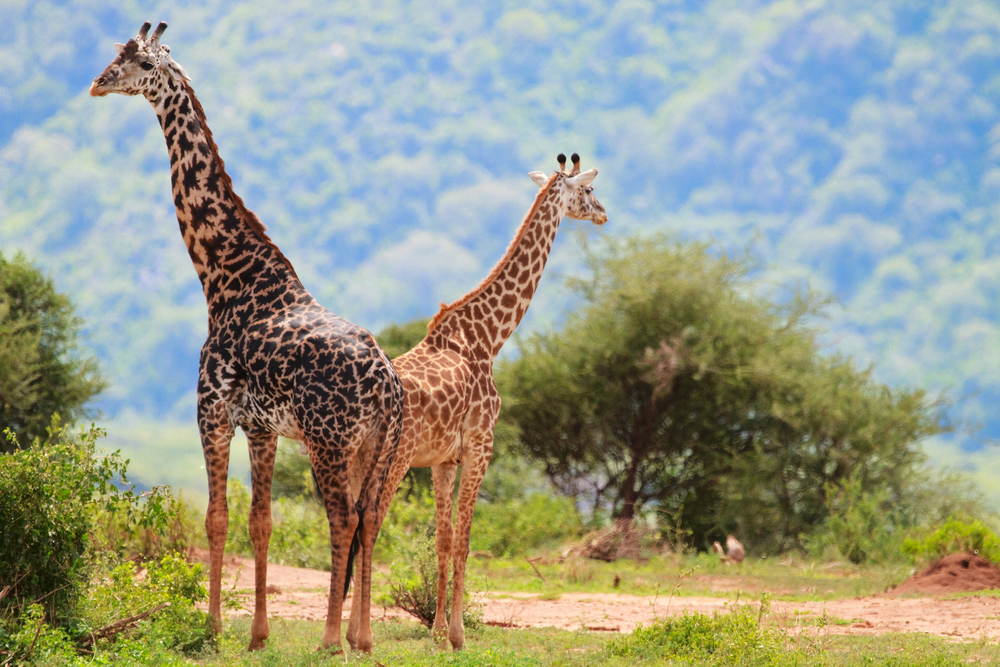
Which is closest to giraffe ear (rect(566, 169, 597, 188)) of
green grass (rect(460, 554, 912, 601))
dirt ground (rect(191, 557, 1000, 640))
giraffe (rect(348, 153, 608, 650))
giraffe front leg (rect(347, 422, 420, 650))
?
giraffe (rect(348, 153, 608, 650))

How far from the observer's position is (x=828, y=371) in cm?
1997

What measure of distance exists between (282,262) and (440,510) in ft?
7.77

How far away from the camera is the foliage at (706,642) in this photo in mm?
6568

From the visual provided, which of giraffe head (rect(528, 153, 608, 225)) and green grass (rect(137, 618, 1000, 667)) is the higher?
giraffe head (rect(528, 153, 608, 225))

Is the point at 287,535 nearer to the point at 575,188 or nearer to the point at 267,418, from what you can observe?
the point at 575,188

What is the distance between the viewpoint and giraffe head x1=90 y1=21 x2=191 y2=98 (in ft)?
22.2

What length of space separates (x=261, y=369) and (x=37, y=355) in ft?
45.6

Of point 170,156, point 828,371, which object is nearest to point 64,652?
point 170,156

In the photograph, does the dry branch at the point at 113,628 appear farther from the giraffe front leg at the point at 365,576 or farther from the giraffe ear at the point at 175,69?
the giraffe ear at the point at 175,69

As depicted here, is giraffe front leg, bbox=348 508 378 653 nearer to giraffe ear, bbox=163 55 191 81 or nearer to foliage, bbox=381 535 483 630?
foliage, bbox=381 535 483 630

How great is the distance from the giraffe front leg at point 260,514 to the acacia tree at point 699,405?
493 inches

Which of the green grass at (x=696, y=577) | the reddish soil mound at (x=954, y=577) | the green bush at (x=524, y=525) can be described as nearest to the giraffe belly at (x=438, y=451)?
the green grass at (x=696, y=577)

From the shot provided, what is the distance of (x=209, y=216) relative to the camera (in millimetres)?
7000

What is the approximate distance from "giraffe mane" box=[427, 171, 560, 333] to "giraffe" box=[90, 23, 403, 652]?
151 centimetres
